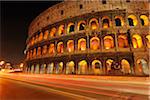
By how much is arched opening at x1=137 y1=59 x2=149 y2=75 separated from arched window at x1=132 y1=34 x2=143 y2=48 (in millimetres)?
2101

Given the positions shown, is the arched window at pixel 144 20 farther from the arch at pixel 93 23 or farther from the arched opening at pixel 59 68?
the arched opening at pixel 59 68

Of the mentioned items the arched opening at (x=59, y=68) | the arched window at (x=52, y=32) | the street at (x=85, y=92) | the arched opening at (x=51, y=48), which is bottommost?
the street at (x=85, y=92)

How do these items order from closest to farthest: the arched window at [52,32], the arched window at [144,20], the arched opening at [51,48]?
1. the arched window at [144,20]
2. the arched opening at [51,48]
3. the arched window at [52,32]

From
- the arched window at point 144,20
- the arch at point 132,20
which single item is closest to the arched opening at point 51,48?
the arch at point 132,20

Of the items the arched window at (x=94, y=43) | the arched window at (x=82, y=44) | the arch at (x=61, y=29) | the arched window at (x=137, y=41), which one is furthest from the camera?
the arch at (x=61, y=29)

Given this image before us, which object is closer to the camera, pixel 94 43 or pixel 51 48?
pixel 94 43

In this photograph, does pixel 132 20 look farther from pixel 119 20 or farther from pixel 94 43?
pixel 94 43

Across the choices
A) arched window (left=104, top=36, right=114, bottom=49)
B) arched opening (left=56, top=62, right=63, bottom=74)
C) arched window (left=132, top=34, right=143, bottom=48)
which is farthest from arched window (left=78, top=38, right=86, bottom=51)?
arched window (left=132, top=34, right=143, bottom=48)

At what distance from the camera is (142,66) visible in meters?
16.9

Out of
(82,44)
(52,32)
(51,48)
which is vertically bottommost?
(51,48)

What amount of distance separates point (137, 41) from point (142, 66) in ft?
11.6

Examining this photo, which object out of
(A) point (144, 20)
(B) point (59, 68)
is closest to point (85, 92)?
(B) point (59, 68)

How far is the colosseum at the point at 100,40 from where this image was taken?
16906 millimetres

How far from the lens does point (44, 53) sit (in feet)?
76.7
